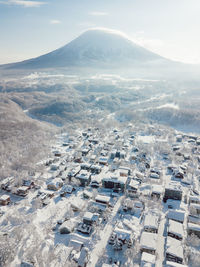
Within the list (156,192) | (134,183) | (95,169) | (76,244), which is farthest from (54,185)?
(156,192)

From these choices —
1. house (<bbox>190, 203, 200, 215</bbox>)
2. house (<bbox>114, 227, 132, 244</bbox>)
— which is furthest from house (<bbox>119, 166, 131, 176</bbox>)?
house (<bbox>114, 227, 132, 244</bbox>)

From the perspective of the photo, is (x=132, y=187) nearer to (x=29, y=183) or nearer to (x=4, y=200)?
(x=29, y=183)

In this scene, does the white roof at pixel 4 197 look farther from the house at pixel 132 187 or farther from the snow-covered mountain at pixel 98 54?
the snow-covered mountain at pixel 98 54

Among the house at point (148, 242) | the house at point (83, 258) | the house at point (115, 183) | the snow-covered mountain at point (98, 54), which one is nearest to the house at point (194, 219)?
the house at point (148, 242)

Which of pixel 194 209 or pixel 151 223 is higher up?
pixel 151 223

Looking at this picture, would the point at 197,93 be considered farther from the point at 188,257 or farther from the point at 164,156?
the point at 188,257

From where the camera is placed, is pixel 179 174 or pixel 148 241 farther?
pixel 179 174

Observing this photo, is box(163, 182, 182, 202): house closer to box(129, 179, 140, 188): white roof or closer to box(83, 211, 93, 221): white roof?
box(129, 179, 140, 188): white roof
